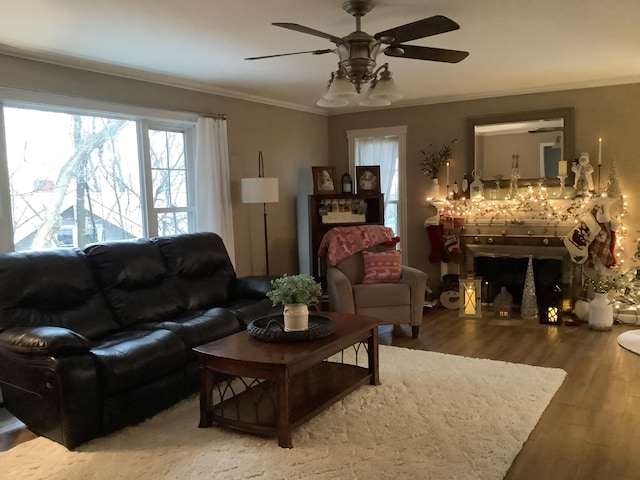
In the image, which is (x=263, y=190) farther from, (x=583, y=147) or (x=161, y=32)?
(x=583, y=147)

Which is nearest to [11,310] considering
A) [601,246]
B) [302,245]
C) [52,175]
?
[52,175]

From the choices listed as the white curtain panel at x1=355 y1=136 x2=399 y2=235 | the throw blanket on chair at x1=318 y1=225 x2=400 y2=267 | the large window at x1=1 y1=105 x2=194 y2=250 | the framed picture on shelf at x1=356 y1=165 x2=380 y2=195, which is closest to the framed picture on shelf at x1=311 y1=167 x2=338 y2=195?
the framed picture on shelf at x1=356 y1=165 x2=380 y2=195

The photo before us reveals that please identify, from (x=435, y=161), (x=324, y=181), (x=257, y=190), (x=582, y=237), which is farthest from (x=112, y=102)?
(x=582, y=237)

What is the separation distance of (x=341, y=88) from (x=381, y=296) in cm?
231

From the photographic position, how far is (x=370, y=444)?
2777 mm

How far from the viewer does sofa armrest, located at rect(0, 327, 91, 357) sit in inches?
106

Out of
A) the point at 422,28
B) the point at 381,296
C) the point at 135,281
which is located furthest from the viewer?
the point at 381,296

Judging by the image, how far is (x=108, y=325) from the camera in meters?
3.54

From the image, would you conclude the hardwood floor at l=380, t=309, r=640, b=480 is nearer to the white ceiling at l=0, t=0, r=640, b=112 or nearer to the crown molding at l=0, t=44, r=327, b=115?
the white ceiling at l=0, t=0, r=640, b=112

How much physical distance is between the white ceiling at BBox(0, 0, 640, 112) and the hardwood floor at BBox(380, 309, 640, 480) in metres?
2.34

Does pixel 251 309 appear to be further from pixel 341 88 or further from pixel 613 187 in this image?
pixel 613 187

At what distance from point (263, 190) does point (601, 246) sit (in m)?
3.37

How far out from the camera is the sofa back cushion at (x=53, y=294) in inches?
125

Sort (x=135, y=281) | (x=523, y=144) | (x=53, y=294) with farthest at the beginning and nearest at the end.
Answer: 1. (x=523, y=144)
2. (x=135, y=281)
3. (x=53, y=294)
